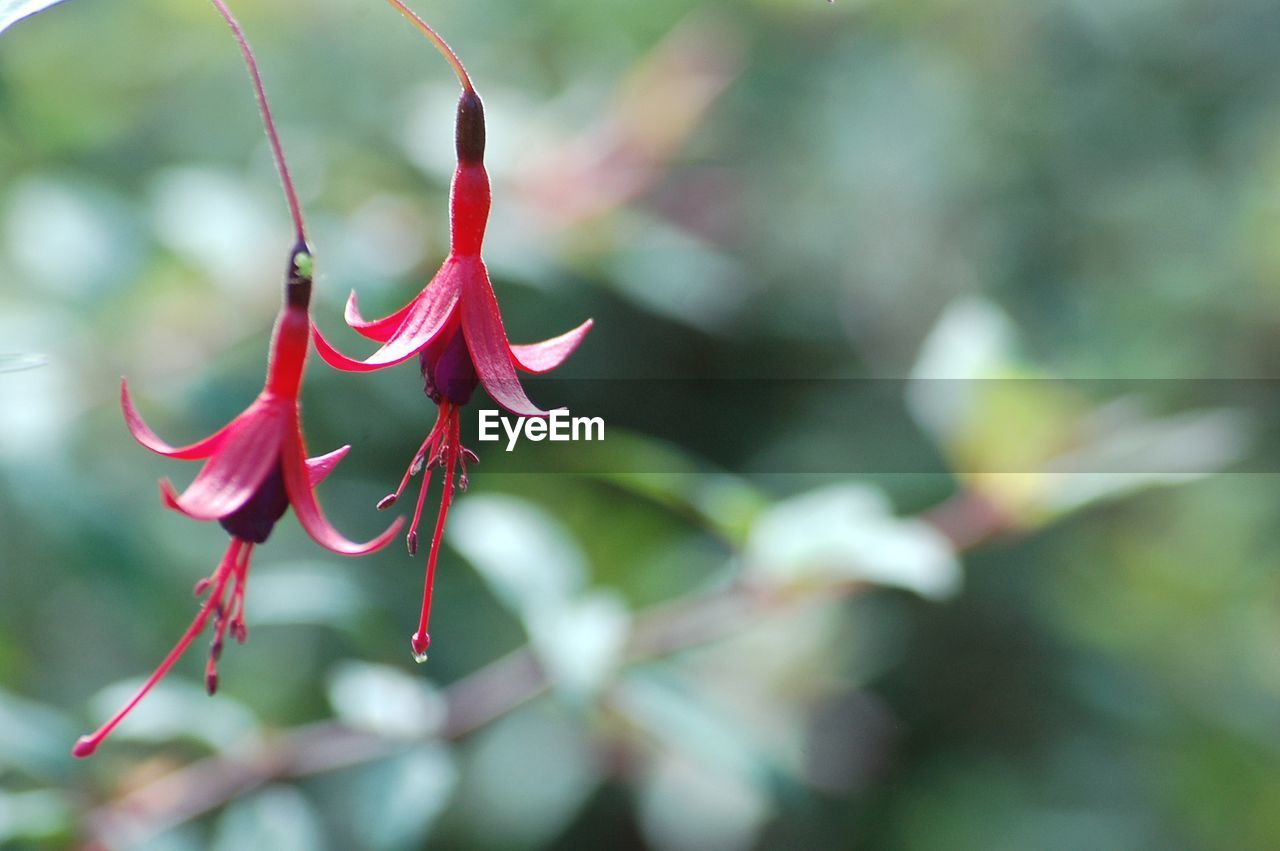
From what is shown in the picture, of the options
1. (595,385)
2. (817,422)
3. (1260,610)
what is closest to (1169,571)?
(1260,610)

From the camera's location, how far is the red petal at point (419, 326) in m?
0.50

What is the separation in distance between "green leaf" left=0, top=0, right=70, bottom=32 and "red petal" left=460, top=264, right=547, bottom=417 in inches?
7.5

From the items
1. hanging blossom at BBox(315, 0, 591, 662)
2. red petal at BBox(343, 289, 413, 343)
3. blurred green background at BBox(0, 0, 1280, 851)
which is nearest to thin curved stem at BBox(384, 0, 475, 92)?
hanging blossom at BBox(315, 0, 591, 662)

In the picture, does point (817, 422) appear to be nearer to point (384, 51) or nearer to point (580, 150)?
point (580, 150)

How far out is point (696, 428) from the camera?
152cm

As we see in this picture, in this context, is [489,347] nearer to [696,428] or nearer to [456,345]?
[456,345]

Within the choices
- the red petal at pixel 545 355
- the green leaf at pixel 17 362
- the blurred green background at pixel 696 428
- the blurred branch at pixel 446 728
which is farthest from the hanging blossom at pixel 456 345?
the blurred branch at pixel 446 728

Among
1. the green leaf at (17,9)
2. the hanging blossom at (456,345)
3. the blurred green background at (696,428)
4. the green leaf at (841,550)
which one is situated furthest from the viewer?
the blurred green background at (696,428)

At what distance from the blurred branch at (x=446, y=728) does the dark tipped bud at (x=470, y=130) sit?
0.49 meters

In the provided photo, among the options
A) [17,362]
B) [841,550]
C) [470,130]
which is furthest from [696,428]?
[17,362]

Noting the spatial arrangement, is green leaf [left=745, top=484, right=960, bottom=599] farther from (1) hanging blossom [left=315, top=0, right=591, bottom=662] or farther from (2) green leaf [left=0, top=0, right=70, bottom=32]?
(2) green leaf [left=0, top=0, right=70, bottom=32]

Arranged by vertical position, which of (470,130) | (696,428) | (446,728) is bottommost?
(446,728)

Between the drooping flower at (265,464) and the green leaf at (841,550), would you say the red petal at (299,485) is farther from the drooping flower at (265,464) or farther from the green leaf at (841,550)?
the green leaf at (841,550)

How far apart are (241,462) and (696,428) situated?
3.44 feet
